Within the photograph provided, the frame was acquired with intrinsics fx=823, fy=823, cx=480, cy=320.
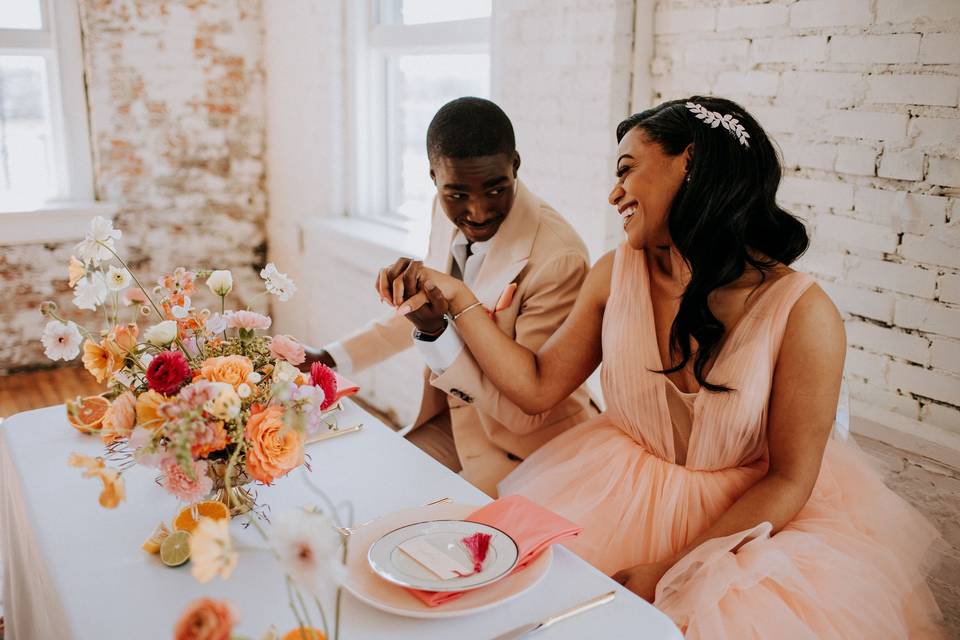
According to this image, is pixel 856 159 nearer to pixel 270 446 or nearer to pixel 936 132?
pixel 936 132

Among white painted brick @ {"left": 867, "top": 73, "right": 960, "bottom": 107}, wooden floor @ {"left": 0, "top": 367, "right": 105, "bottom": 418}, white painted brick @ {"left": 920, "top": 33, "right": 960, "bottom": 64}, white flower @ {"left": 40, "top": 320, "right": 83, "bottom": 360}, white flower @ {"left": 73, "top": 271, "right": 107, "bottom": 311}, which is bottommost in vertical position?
wooden floor @ {"left": 0, "top": 367, "right": 105, "bottom": 418}

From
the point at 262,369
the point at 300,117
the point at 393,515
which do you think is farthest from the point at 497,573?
the point at 300,117

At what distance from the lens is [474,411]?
197cm

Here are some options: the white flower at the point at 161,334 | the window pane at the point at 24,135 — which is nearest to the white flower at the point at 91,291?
the white flower at the point at 161,334

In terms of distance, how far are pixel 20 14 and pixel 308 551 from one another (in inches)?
173

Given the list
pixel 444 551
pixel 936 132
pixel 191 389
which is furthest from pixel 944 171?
pixel 191 389

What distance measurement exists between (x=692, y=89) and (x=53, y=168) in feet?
11.4

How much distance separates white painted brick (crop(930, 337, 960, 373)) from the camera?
1873 millimetres

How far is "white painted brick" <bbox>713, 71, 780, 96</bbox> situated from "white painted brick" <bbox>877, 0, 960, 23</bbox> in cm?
32

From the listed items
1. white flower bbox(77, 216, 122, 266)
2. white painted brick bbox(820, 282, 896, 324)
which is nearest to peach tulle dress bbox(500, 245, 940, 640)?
white painted brick bbox(820, 282, 896, 324)

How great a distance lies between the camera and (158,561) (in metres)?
1.21

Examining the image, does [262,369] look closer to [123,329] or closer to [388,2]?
[123,329]

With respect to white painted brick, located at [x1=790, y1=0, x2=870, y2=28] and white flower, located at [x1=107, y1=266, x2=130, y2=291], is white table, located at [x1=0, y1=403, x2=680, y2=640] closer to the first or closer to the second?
white flower, located at [x1=107, y1=266, x2=130, y2=291]

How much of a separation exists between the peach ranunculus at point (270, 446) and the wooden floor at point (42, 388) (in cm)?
317
